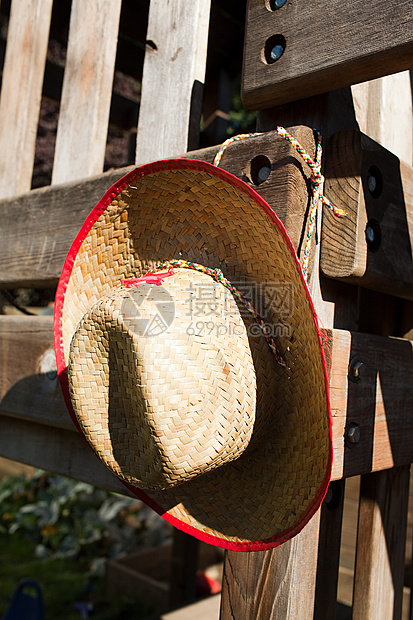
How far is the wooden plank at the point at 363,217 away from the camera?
3.80 ft

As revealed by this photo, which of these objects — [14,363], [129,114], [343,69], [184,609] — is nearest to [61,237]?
[14,363]

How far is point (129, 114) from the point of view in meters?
4.04

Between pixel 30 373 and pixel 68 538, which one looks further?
pixel 68 538

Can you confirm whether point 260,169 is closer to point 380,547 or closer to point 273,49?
point 273,49

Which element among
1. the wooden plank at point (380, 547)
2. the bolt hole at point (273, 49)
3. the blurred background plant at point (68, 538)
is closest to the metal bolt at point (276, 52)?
the bolt hole at point (273, 49)

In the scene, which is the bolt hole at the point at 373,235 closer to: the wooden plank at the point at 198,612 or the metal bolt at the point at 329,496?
the metal bolt at the point at 329,496

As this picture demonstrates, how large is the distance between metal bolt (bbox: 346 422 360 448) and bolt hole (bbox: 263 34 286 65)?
0.84 metres

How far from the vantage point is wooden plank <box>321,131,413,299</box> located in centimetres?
116

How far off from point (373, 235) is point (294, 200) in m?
0.23

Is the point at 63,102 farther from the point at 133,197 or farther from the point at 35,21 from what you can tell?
the point at 133,197

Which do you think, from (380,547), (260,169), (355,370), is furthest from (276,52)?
(380,547)

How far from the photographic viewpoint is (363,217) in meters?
1.18

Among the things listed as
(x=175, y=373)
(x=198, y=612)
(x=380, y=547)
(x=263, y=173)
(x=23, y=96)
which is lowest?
(x=198, y=612)

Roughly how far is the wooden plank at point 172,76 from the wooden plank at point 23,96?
57 centimetres
